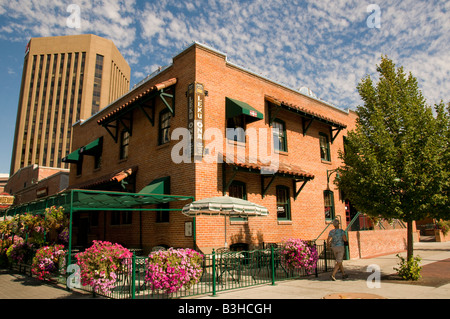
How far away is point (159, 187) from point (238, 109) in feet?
14.8

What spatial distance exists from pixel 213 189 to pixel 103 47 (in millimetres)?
88702

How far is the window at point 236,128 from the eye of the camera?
14.2 meters

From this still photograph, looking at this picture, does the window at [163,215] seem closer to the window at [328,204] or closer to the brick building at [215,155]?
the brick building at [215,155]

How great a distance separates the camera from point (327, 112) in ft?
66.8

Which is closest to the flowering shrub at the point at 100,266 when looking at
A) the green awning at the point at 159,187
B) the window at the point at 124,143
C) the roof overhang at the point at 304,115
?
the green awning at the point at 159,187

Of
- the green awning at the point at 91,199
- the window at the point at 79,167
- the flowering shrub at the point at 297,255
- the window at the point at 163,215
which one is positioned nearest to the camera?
the green awning at the point at 91,199

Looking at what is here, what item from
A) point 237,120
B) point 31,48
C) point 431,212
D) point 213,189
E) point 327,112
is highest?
point 31,48

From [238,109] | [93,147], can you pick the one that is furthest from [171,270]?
[93,147]

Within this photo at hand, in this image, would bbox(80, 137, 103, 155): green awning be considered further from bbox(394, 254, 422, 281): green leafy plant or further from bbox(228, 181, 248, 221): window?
bbox(394, 254, 422, 281): green leafy plant

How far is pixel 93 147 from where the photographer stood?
1947 cm

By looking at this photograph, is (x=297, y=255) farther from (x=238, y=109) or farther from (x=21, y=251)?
(x=21, y=251)

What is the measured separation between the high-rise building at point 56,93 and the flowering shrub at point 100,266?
82.8 meters
